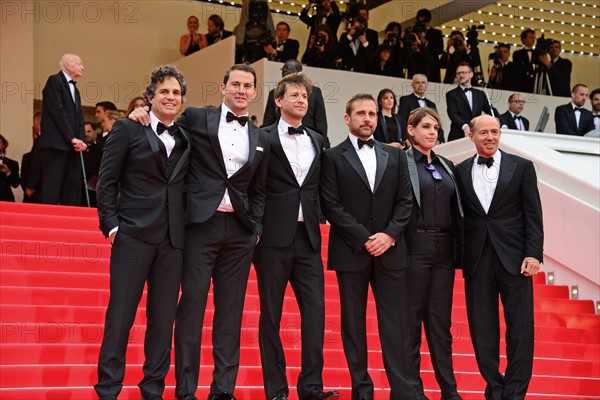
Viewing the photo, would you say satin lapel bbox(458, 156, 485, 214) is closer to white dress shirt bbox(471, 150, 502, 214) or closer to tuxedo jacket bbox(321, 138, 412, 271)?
white dress shirt bbox(471, 150, 502, 214)

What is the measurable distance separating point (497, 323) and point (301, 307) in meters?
1.26

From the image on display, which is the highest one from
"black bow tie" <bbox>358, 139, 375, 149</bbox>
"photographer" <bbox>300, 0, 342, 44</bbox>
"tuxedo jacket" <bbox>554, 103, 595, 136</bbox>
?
"photographer" <bbox>300, 0, 342, 44</bbox>

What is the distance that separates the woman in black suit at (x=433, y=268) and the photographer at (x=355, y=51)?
8809 mm

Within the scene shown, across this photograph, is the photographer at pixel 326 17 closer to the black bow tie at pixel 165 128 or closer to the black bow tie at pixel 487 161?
the black bow tie at pixel 487 161

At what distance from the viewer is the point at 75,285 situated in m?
6.99

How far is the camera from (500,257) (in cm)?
582

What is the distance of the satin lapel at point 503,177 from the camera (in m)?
5.89

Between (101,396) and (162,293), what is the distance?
0.60 metres

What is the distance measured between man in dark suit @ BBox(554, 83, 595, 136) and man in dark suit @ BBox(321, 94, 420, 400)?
6.98m

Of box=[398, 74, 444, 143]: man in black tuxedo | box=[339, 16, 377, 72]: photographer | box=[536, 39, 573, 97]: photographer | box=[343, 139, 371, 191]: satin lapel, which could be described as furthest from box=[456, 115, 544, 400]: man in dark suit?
box=[536, 39, 573, 97]: photographer

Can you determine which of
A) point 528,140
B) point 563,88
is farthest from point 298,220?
point 563,88

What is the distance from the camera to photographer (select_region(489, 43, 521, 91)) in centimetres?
1517

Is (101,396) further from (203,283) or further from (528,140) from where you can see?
(528,140)

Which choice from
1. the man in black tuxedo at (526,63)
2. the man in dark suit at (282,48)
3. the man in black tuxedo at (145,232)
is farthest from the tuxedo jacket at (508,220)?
the man in black tuxedo at (526,63)
